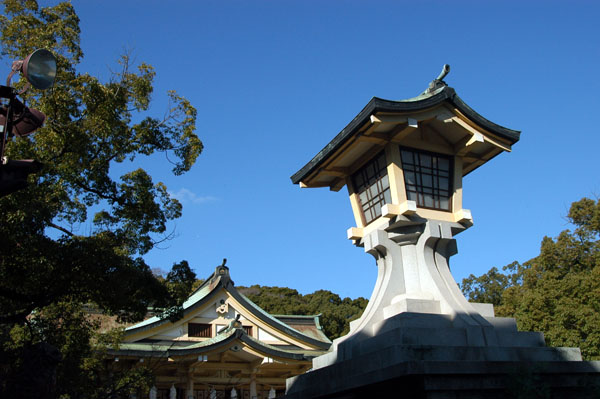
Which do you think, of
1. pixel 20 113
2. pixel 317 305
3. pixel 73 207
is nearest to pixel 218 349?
pixel 73 207

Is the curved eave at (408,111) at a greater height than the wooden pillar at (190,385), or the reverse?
the curved eave at (408,111)

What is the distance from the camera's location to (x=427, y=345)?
767 centimetres

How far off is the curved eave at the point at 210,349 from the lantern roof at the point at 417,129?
8.20 metres

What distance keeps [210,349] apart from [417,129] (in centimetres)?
1048

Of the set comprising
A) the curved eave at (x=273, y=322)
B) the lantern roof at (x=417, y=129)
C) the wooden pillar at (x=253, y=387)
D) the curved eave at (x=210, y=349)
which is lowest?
the wooden pillar at (x=253, y=387)

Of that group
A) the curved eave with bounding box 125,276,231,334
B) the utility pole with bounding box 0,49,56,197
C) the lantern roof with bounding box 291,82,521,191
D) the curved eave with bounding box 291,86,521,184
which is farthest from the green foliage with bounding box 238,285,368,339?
the utility pole with bounding box 0,49,56,197

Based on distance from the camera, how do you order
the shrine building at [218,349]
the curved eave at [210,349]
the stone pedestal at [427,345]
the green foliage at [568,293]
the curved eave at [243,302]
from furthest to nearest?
the curved eave at [243,302], the shrine building at [218,349], the curved eave at [210,349], the green foliage at [568,293], the stone pedestal at [427,345]

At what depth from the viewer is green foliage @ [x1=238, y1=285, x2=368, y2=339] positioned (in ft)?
114

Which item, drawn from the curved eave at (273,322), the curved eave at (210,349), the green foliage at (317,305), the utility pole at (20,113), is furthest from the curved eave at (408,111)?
the green foliage at (317,305)

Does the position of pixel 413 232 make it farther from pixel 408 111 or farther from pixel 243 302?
pixel 243 302

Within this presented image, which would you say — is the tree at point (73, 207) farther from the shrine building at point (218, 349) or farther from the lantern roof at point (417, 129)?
the shrine building at point (218, 349)

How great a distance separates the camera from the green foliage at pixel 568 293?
47.9ft

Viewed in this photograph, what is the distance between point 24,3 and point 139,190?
12.6 ft

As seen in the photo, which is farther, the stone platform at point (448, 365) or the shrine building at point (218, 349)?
the shrine building at point (218, 349)
